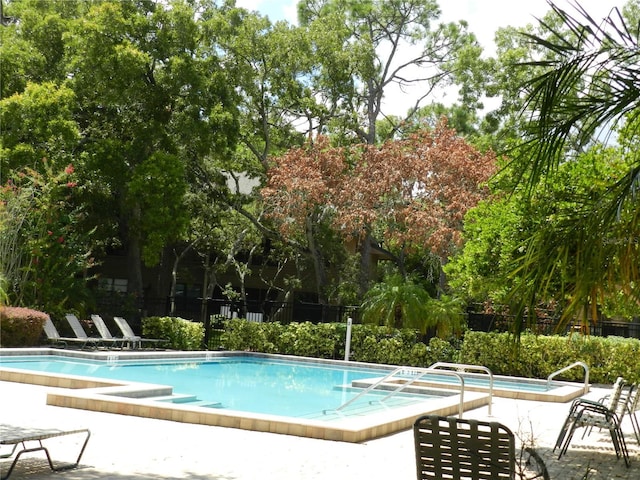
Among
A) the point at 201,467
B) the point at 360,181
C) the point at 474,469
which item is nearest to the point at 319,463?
the point at 201,467

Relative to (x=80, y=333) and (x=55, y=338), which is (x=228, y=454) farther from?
(x=80, y=333)

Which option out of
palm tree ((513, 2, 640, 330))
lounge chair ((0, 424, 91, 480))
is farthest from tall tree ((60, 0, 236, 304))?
palm tree ((513, 2, 640, 330))

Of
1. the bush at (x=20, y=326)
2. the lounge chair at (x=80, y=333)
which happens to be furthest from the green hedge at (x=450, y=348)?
the bush at (x=20, y=326)

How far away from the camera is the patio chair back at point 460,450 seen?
5.77m

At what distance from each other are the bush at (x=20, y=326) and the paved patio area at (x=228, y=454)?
8.93m

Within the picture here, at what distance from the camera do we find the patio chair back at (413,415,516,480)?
5.77 m

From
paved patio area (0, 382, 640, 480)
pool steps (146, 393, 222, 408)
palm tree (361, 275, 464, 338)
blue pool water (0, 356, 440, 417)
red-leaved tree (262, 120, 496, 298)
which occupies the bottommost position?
blue pool water (0, 356, 440, 417)

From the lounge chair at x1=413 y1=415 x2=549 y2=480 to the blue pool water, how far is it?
283 inches

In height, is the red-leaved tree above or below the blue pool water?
above

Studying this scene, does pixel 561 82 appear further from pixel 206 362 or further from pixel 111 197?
pixel 111 197

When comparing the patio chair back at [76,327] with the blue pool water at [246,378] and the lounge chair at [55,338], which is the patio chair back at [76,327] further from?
the blue pool water at [246,378]

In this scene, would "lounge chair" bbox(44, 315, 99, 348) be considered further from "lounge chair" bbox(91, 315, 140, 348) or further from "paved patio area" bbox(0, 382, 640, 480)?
"paved patio area" bbox(0, 382, 640, 480)

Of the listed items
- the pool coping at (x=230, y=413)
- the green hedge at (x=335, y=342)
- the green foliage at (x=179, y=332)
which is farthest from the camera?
the green foliage at (x=179, y=332)

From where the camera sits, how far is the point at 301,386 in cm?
1711
